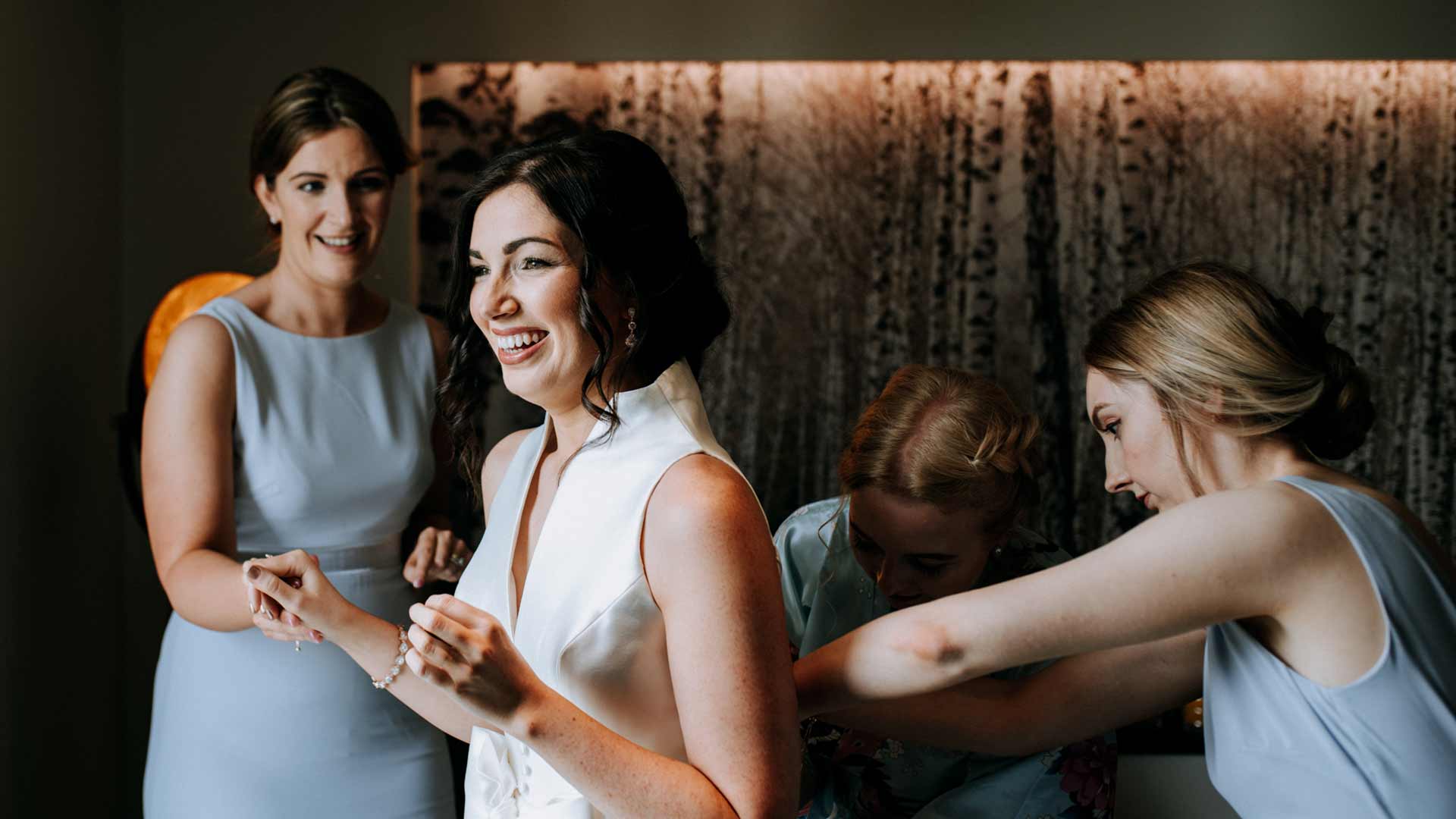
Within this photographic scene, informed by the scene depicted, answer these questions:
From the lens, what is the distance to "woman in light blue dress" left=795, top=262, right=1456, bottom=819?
1175 mm

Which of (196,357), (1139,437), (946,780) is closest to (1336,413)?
(1139,437)

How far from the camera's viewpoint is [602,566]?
1235 millimetres

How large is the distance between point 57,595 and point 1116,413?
2.63 m

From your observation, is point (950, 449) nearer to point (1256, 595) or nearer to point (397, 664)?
point (1256, 595)

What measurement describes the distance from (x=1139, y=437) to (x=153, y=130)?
123 inches

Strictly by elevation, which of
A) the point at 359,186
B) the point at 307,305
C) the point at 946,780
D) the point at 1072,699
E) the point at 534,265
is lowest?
the point at 946,780

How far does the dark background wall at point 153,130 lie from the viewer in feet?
9.11

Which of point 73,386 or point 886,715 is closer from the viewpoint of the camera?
point 886,715

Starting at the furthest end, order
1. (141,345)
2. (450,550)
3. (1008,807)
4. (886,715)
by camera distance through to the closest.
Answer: (141,345)
(450,550)
(1008,807)
(886,715)

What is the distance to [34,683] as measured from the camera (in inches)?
107

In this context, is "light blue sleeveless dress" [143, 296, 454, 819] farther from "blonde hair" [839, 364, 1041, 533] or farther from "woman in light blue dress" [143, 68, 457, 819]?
"blonde hair" [839, 364, 1041, 533]

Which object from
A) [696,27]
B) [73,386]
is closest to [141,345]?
[73,386]

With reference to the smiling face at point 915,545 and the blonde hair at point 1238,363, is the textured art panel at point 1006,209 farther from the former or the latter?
the blonde hair at point 1238,363

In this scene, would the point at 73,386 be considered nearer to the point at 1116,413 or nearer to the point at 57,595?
the point at 57,595
